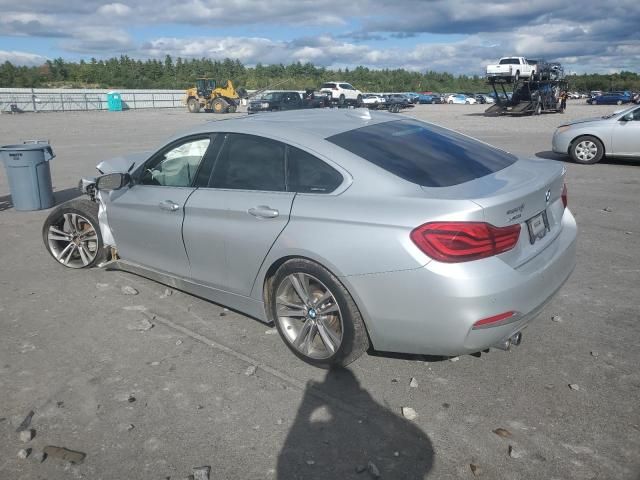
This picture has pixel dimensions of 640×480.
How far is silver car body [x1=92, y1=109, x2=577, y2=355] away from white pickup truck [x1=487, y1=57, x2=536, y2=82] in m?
34.4

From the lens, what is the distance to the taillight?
116 inches

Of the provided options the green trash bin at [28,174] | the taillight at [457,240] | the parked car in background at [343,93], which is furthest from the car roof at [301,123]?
the parked car in background at [343,93]

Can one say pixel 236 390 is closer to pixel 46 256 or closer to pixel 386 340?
pixel 386 340

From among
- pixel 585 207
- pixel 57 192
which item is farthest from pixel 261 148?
pixel 57 192

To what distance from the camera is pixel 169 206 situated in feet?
14.3

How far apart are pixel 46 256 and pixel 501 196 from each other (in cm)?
517

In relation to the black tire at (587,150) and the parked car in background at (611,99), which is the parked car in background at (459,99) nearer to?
the parked car in background at (611,99)

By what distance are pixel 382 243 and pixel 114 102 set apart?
56.2 meters

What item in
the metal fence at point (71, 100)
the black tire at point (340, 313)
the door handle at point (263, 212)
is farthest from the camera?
the metal fence at point (71, 100)

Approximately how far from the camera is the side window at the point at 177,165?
4375 millimetres

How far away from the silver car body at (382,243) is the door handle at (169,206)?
0.04 feet

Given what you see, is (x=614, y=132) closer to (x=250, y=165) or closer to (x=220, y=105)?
(x=250, y=165)

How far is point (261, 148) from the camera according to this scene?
3943mm

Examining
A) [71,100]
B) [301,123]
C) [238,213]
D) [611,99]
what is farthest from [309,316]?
[611,99]
